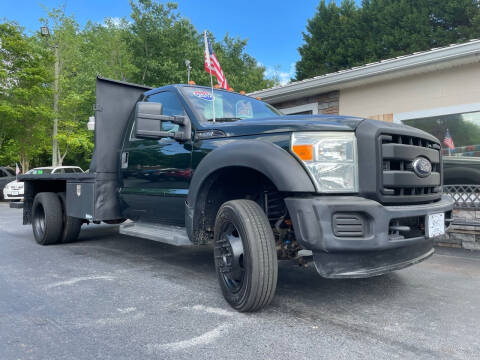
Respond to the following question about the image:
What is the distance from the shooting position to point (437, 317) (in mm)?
2715

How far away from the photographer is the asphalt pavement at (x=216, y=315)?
2.21 meters

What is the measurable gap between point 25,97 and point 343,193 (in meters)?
20.9

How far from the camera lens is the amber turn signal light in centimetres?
252

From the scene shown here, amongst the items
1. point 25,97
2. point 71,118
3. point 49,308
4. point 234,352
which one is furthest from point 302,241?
point 71,118

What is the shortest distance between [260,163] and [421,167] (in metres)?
1.17

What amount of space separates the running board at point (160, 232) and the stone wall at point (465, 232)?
3864 mm

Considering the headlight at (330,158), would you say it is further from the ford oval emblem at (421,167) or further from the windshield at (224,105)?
the windshield at (224,105)

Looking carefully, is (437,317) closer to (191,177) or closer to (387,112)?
(191,177)

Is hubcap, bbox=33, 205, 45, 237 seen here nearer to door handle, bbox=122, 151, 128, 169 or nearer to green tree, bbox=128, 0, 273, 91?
door handle, bbox=122, 151, 128, 169

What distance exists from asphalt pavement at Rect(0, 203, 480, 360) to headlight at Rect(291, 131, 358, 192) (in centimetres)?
96

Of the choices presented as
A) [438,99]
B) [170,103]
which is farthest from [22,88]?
[438,99]

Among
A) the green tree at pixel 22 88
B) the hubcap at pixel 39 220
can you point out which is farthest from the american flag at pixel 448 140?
the green tree at pixel 22 88

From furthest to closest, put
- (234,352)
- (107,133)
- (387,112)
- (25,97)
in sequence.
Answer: (25,97) → (387,112) → (107,133) → (234,352)

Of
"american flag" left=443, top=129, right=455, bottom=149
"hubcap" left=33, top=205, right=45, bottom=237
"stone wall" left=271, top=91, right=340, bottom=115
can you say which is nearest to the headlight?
"hubcap" left=33, top=205, right=45, bottom=237
